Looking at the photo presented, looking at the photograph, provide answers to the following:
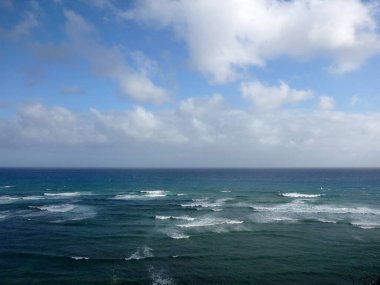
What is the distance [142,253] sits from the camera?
3716 cm

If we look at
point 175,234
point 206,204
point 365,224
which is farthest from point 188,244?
point 206,204

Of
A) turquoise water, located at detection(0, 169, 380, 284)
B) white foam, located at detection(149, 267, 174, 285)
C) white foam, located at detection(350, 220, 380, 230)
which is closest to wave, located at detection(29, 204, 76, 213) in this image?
turquoise water, located at detection(0, 169, 380, 284)

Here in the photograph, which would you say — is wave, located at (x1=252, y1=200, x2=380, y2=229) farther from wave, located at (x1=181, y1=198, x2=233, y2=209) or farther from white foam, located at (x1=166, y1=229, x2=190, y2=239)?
white foam, located at (x1=166, y1=229, x2=190, y2=239)

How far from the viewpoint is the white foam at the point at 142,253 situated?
117 ft

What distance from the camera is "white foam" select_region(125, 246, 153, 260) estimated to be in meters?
35.8

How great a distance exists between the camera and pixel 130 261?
114ft

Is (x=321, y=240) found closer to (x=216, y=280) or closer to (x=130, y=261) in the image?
(x=216, y=280)

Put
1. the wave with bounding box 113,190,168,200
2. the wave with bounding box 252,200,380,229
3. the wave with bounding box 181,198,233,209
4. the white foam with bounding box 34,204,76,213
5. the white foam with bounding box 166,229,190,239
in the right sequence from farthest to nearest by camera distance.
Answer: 1. the wave with bounding box 113,190,168,200
2. the wave with bounding box 181,198,233,209
3. the white foam with bounding box 34,204,76,213
4. the wave with bounding box 252,200,380,229
5. the white foam with bounding box 166,229,190,239

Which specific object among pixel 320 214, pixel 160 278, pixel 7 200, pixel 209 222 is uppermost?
pixel 7 200

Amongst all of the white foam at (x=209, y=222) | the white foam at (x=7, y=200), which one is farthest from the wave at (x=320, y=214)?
the white foam at (x=7, y=200)

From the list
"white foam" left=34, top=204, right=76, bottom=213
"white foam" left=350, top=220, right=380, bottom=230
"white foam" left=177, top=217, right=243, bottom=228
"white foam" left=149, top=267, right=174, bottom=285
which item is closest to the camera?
"white foam" left=149, top=267, right=174, bottom=285

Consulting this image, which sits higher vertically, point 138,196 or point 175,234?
point 138,196

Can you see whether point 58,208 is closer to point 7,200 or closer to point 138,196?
point 7,200

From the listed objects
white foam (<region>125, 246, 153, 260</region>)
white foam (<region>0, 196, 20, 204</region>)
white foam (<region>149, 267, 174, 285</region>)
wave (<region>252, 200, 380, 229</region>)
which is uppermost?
white foam (<region>0, 196, 20, 204</region>)
